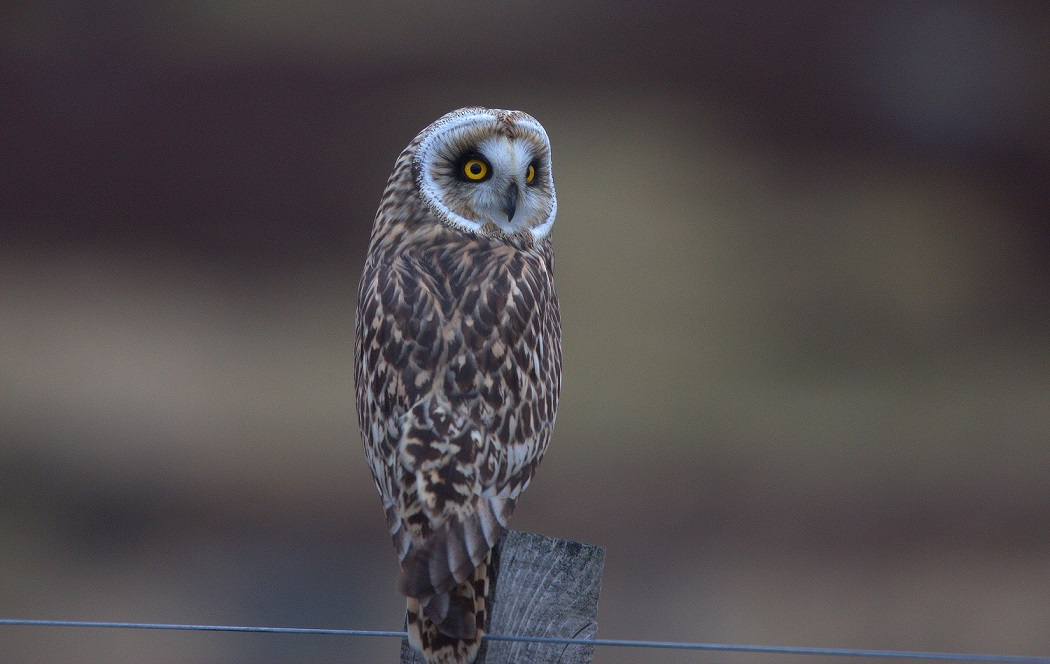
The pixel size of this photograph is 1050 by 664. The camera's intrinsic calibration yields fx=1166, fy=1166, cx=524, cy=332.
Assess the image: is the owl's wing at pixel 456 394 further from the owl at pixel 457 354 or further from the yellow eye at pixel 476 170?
the yellow eye at pixel 476 170

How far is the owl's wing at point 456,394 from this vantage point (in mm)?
1924

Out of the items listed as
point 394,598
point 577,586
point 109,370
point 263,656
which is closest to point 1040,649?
point 394,598

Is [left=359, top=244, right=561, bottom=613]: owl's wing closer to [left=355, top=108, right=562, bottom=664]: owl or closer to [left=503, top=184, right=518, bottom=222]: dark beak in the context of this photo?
[left=355, top=108, right=562, bottom=664]: owl

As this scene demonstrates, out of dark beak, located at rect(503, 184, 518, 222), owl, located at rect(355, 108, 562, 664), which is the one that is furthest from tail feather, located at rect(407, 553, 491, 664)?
dark beak, located at rect(503, 184, 518, 222)

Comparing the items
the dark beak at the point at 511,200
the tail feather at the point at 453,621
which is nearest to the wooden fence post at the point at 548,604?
the tail feather at the point at 453,621

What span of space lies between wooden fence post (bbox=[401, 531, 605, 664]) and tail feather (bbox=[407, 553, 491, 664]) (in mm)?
27

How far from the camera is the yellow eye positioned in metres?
2.53

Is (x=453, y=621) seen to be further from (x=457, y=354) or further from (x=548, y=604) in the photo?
(x=457, y=354)

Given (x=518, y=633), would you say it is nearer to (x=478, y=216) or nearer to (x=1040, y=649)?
(x=478, y=216)

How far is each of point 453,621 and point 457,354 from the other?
1.84 ft

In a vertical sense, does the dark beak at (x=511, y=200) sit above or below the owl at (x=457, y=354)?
above

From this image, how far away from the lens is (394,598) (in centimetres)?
614

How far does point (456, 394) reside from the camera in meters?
2.14

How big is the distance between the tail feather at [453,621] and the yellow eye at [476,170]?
970 mm
